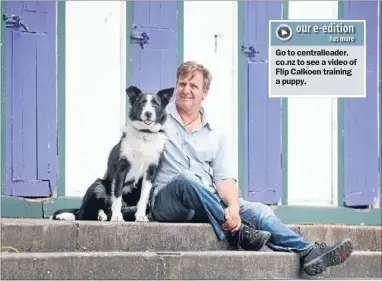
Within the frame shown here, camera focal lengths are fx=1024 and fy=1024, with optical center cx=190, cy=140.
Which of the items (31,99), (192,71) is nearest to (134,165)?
(192,71)

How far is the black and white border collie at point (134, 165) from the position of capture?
280 inches

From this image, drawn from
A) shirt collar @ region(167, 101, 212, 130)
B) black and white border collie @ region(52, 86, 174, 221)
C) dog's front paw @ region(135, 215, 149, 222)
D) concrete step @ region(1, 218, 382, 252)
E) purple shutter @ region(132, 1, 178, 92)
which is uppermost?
purple shutter @ region(132, 1, 178, 92)

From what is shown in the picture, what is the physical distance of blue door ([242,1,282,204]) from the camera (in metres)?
9.27

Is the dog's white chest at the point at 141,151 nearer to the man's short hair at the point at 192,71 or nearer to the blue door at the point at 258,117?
the man's short hair at the point at 192,71

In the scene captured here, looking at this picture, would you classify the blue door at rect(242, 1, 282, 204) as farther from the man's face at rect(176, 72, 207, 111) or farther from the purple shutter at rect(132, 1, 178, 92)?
the man's face at rect(176, 72, 207, 111)

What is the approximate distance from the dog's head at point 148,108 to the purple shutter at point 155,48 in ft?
5.46

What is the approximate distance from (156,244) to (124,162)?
659 mm

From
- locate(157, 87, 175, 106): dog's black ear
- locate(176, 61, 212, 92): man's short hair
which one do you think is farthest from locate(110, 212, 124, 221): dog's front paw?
locate(176, 61, 212, 92): man's short hair

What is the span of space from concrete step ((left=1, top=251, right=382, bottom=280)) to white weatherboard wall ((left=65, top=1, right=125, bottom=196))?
2281 millimetres

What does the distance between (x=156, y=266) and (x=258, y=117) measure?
3.14m

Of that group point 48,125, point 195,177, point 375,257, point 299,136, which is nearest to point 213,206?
point 195,177

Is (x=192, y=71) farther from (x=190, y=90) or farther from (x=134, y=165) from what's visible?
(x=134, y=165)

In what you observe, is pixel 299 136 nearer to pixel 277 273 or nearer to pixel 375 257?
pixel 375 257

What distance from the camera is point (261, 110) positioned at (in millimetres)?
9320
